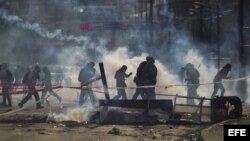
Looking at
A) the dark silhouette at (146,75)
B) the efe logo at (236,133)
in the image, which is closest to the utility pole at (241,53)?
the dark silhouette at (146,75)

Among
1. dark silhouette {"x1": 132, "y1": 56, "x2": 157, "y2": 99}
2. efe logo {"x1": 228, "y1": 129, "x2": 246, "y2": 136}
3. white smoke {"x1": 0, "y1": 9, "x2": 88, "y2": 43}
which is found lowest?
efe logo {"x1": 228, "y1": 129, "x2": 246, "y2": 136}

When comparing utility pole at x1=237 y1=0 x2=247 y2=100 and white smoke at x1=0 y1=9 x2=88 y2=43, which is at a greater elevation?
white smoke at x1=0 y1=9 x2=88 y2=43

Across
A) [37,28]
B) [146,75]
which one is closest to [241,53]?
[146,75]

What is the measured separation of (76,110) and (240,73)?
812cm

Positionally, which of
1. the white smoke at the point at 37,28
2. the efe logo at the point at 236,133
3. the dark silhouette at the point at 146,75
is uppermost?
the white smoke at the point at 37,28

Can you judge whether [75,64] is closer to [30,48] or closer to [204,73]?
Result: [30,48]

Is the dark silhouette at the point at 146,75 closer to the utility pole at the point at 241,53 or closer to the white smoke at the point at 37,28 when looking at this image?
the utility pole at the point at 241,53

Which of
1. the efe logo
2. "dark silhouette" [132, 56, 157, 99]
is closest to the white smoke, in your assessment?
"dark silhouette" [132, 56, 157, 99]

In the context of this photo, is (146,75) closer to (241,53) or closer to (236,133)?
(241,53)

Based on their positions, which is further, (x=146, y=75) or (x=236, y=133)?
(x=146, y=75)

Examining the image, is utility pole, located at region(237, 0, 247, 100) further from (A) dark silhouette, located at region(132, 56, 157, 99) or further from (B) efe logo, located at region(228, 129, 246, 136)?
(B) efe logo, located at region(228, 129, 246, 136)

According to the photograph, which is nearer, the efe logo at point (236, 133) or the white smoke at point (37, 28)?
the efe logo at point (236, 133)

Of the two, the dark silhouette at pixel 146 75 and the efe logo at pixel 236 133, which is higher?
the dark silhouette at pixel 146 75

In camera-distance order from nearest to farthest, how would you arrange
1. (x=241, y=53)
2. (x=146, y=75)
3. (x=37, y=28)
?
1. (x=146, y=75)
2. (x=241, y=53)
3. (x=37, y=28)
